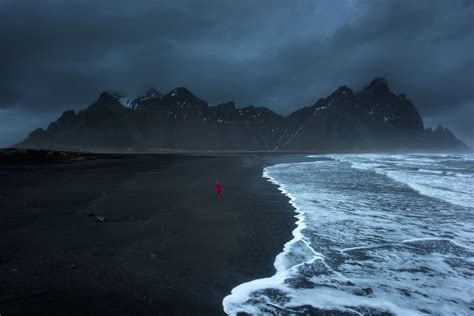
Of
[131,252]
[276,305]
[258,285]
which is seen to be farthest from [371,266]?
[131,252]

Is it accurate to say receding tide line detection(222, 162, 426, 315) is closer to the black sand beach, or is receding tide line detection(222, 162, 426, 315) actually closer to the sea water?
the sea water

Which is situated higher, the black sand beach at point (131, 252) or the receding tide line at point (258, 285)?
the black sand beach at point (131, 252)

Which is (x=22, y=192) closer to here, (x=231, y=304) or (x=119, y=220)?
(x=119, y=220)

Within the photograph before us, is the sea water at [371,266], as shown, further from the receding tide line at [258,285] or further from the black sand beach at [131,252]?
the black sand beach at [131,252]

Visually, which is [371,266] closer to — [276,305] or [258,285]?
[258,285]

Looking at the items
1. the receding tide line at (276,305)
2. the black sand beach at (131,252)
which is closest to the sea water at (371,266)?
the receding tide line at (276,305)

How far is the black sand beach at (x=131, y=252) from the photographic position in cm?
550

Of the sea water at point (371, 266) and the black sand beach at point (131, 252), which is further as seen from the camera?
the sea water at point (371, 266)

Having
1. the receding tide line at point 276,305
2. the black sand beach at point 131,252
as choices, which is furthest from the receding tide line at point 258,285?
the black sand beach at point 131,252

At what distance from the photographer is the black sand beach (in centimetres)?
550

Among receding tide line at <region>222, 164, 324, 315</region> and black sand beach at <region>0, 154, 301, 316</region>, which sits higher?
black sand beach at <region>0, 154, 301, 316</region>

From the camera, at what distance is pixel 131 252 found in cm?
807

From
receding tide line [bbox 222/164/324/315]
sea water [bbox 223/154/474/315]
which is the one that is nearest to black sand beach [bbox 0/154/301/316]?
receding tide line [bbox 222/164/324/315]

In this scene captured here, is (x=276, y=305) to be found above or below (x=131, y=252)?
below
